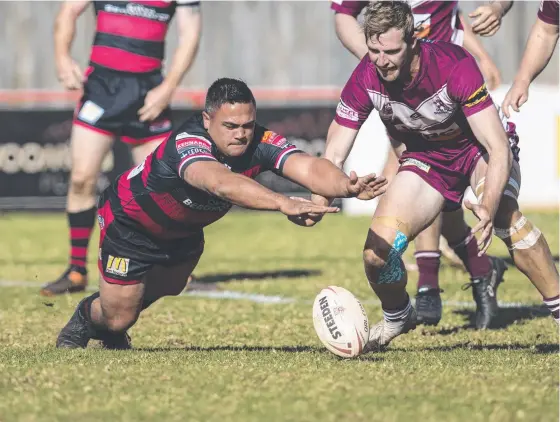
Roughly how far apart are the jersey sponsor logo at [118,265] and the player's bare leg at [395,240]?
141 centimetres

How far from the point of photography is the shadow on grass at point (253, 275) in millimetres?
10547

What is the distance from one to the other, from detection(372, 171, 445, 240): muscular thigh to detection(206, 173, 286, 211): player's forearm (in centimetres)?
117

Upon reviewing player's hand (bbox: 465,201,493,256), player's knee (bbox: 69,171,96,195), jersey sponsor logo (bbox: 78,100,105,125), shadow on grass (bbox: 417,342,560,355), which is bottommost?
player's knee (bbox: 69,171,96,195)

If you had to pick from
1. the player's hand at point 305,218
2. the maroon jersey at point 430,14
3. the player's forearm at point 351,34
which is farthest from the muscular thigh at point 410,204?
the maroon jersey at point 430,14

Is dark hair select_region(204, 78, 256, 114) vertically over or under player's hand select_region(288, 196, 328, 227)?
over

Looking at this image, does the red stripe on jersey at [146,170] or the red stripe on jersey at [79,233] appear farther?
the red stripe on jersey at [79,233]

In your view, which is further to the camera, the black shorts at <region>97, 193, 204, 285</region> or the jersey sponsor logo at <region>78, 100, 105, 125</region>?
the jersey sponsor logo at <region>78, 100, 105, 125</region>

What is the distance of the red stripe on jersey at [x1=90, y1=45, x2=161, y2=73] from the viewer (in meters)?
9.62

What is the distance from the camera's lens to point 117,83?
9.62 metres

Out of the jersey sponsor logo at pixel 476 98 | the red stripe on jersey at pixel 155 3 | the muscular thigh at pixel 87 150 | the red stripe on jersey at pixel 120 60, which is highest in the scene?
the jersey sponsor logo at pixel 476 98

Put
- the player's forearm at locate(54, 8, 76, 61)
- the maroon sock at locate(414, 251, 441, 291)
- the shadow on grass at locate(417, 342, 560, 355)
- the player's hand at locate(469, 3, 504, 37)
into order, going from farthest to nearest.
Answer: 1. the player's forearm at locate(54, 8, 76, 61)
2. the maroon sock at locate(414, 251, 441, 291)
3. the player's hand at locate(469, 3, 504, 37)
4. the shadow on grass at locate(417, 342, 560, 355)

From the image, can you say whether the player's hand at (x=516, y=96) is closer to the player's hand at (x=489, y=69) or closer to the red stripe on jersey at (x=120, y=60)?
the player's hand at (x=489, y=69)

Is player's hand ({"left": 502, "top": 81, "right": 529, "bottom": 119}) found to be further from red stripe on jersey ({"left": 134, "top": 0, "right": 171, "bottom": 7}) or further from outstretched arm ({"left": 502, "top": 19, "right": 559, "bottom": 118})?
red stripe on jersey ({"left": 134, "top": 0, "right": 171, "bottom": 7})

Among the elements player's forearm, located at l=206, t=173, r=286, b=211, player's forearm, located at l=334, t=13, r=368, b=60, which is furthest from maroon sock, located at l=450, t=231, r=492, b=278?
player's forearm, located at l=206, t=173, r=286, b=211
